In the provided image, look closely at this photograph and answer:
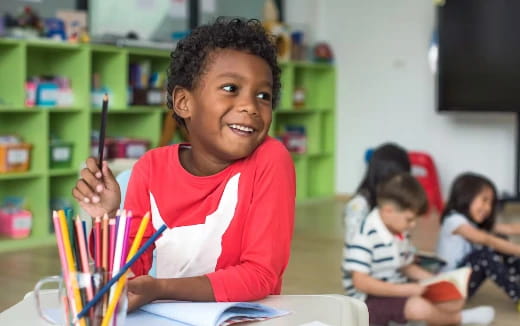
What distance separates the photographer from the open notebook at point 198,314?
871 mm

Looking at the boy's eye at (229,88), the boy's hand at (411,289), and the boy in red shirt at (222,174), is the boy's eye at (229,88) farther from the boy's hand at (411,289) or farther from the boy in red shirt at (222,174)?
the boy's hand at (411,289)

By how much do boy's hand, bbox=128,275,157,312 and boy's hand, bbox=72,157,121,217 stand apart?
128 millimetres

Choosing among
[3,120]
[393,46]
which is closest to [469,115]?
[393,46]

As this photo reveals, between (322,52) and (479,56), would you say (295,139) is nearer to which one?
(322,52)

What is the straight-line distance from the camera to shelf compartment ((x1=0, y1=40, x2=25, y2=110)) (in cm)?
394

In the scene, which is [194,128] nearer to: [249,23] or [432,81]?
[249,23]

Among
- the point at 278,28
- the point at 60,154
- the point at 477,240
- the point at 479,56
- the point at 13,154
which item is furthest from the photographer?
the point at 278,28

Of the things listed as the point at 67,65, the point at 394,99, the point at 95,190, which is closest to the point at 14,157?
the point at 67,65

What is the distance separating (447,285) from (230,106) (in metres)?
1.39

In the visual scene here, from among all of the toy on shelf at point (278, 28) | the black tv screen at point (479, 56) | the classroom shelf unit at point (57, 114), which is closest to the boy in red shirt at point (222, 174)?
the classroom shelf unit at point (57, 114)

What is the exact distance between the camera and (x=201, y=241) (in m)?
1.14

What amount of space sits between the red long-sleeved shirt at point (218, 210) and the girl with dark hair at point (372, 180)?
151 cm

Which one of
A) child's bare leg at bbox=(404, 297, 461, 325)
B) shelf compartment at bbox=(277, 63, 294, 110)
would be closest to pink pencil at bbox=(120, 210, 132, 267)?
child's bare leg at bbox=(404, 297, 461, 325)

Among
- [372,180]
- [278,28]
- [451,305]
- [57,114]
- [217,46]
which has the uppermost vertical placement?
[278,28]
